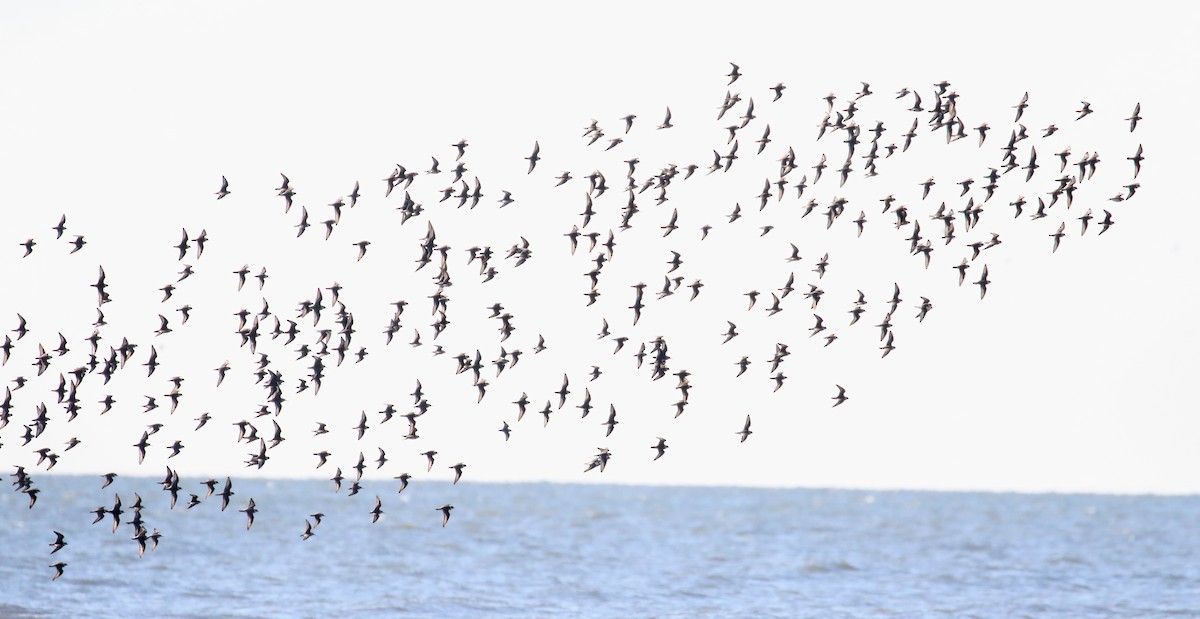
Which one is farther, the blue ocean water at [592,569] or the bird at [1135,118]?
the blue ocean water at [592,569]

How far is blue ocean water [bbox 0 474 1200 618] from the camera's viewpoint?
135ft

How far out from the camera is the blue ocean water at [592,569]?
41281 mm

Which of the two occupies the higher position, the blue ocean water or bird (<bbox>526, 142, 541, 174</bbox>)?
bird (<bbox>526, 142, 541, 174</bbox>)

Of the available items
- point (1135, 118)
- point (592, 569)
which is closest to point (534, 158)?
point (1135, 118)

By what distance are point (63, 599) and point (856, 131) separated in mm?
23572

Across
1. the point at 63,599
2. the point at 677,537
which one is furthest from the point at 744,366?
the point at 677,537

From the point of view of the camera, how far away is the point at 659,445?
97.0 ft

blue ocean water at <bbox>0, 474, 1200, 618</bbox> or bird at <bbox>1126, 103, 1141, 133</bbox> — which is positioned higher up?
bird at <bbox>1126, 103, 1141, 133</bbox>

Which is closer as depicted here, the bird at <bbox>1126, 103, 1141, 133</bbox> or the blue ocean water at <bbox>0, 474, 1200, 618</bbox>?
the bird at <bbox>1126, 103, 1141, 133</bbox>

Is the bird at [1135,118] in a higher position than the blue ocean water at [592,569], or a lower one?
higher

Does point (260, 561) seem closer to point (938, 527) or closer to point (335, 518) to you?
point (335, 518)

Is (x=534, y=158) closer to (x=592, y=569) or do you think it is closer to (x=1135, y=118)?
(x=1135, y=118)

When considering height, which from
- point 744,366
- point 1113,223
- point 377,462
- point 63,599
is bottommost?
point 63,599

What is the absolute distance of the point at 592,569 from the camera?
52.2m
